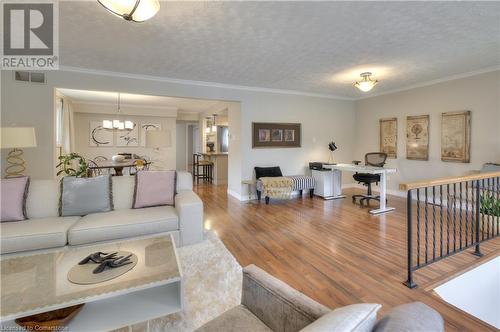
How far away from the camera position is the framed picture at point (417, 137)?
16.6ft

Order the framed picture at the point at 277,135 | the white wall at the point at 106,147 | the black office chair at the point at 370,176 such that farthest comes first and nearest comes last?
1. the white wall at the point at 106,147
2. the framed picture at the point at 277,135
3. the black office chair at the point at 370,176

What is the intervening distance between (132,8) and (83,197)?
215 centimetres

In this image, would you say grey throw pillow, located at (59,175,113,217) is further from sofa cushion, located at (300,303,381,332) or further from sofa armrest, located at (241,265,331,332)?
sofa cushion, located at (300,303,381,332)

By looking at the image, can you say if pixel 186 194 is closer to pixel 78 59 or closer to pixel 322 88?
pixel 78 59

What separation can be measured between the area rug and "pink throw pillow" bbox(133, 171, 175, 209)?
0.71 metres

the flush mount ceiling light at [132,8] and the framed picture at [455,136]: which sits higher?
the flush mount ceiling light at [132,8]

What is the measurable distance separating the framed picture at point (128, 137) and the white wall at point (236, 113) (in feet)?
13.0

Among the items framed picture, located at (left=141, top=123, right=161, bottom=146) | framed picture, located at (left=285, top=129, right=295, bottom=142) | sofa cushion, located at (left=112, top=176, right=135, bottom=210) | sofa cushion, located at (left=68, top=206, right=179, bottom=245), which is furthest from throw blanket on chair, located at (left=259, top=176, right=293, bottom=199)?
framed picture, located at (left=141, top=123, right=161, bottom=146)

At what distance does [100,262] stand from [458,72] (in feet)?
19.3

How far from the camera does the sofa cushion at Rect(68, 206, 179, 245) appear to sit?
2.39m

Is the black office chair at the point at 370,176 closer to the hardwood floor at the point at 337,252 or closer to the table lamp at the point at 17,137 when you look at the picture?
the hardwood floor at the point at 337,252

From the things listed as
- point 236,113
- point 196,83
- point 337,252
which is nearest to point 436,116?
point 337,252

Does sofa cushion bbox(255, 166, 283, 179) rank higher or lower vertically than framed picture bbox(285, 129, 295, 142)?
lower

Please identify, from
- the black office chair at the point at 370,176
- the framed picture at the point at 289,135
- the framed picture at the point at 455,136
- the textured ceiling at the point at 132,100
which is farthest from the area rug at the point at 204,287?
→ the framed picture at the point at 455,136
